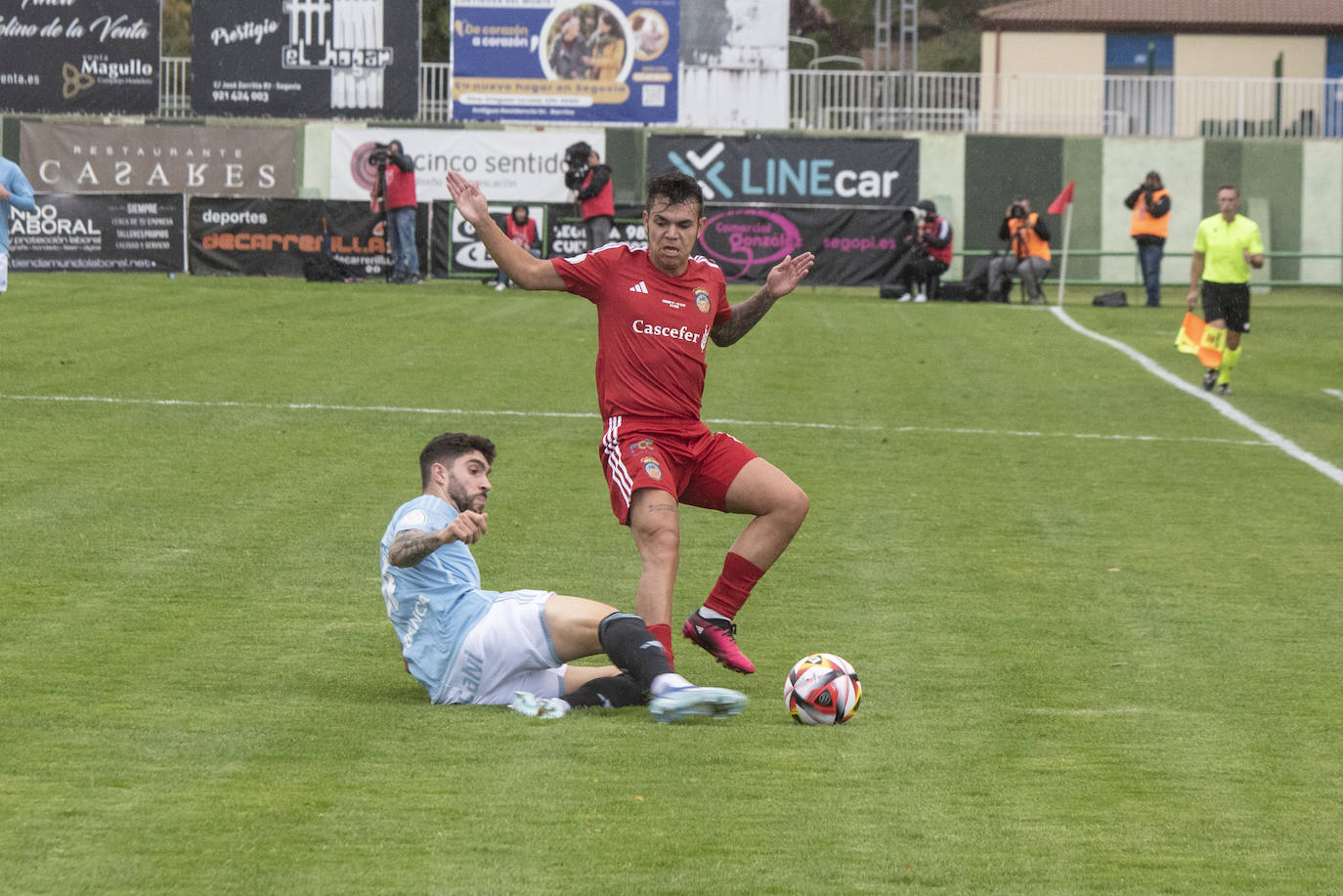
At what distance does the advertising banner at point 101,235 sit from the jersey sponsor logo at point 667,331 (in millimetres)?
24567

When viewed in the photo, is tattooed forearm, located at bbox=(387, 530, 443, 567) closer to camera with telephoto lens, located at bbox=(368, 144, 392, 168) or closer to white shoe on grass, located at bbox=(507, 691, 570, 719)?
white shoe on grass, located at bbox=(507, 691, 570, 719)

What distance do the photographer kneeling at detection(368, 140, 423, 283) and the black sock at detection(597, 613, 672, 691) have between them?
74.2 ft

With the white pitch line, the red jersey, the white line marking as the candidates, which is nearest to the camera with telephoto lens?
the white line marking

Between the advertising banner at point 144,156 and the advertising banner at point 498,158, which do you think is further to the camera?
the advertising banner at point 144,156

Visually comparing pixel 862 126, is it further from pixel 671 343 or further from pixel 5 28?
pixel 671 343

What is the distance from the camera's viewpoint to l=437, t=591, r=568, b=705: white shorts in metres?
6.25

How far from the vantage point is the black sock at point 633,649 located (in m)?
6.11

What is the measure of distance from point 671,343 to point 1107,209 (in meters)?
32.7

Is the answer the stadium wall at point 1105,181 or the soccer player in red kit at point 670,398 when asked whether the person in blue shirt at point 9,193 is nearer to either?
the soccer player in red kit at point 670,398

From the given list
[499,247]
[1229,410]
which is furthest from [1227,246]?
[499,247]

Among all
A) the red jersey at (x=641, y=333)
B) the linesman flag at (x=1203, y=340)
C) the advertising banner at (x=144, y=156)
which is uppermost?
the advertising banner at (x=144, y=156)

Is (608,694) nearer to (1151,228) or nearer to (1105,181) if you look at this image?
(1151,228)

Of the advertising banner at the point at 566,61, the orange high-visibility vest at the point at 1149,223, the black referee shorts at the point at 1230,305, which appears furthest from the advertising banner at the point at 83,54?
the black referee shorts at the point at 1230,305

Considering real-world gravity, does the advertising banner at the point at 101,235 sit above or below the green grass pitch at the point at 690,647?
above
